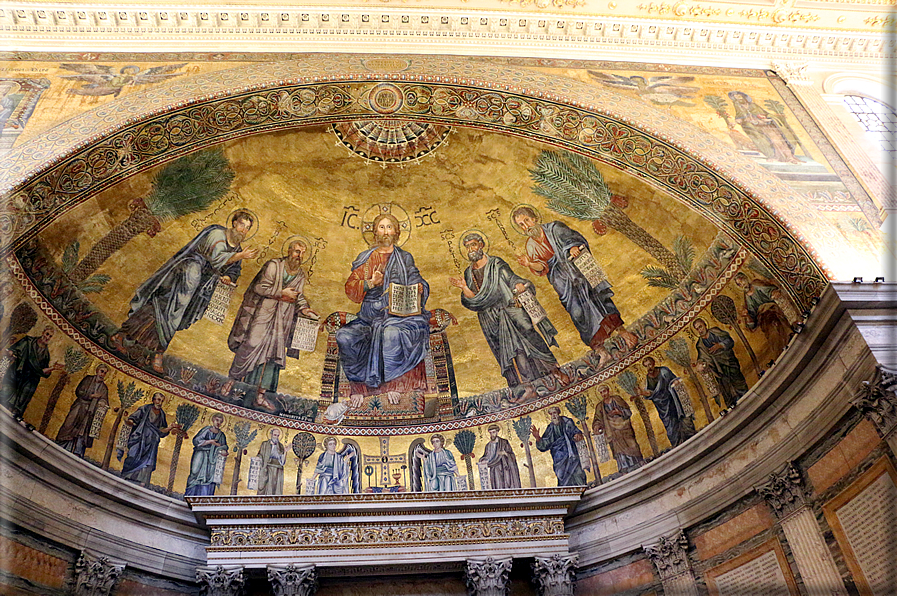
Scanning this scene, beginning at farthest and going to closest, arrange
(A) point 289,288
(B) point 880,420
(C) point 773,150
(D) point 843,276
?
(A) point 289,288 → (C) point 773,150 → (D) point 843,276 → (B) point 880,420

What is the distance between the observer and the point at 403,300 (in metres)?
13.6

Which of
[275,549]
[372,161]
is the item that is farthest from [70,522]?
[372,161]

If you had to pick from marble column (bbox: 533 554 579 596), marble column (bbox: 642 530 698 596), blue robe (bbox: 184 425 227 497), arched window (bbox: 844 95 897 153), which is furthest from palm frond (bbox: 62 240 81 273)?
arched window (bbox: 844 95 897 153)

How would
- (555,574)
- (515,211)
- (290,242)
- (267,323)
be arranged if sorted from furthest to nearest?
(267,323)
(290,242)
(515,211)
(555,574)

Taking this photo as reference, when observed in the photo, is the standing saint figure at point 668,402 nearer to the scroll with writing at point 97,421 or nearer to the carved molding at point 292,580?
the carved molding at point 292,580

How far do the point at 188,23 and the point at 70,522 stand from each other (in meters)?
7.86

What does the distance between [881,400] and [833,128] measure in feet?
16.8

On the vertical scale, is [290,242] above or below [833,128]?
above

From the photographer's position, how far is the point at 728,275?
35.2ft

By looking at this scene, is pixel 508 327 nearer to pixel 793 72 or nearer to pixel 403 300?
pixel 403 300

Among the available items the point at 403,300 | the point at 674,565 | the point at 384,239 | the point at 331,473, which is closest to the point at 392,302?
the point at 403,300

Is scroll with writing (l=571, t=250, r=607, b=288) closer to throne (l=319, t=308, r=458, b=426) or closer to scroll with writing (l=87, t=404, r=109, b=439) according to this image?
throne (l=319, t=308, r=458, b=426)

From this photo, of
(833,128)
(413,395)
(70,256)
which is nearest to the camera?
(70,256)

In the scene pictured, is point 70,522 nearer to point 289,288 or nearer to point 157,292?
point 157,292
